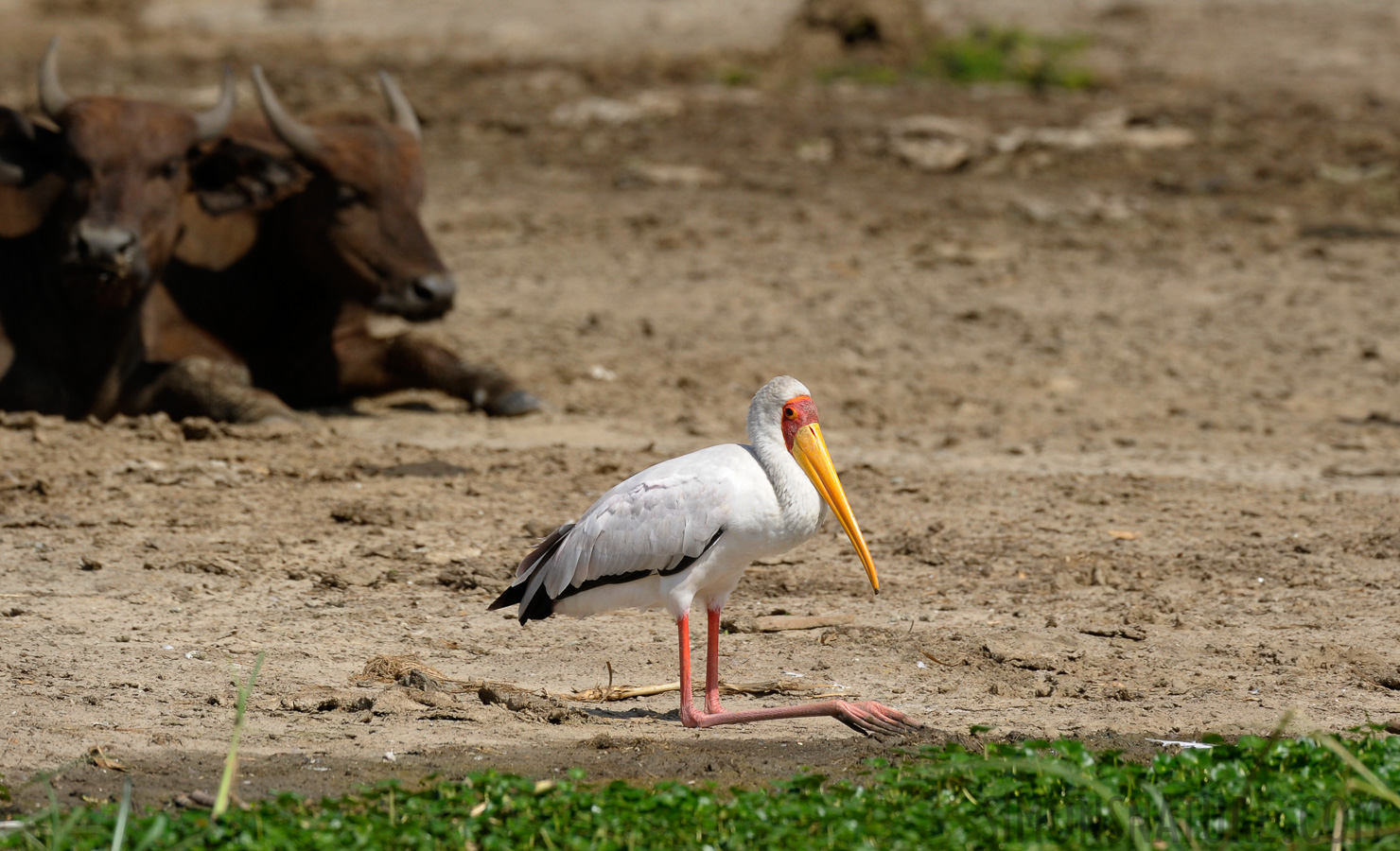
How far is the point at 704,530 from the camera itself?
491 centimetres

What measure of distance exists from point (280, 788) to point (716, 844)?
3.87 feet

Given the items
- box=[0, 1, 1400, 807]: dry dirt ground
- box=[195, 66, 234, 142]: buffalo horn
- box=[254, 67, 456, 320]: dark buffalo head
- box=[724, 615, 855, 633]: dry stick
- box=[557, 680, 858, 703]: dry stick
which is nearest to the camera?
box=[0, 1, 1400, 807]: dry dirt ground

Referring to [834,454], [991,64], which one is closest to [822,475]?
[834,454]

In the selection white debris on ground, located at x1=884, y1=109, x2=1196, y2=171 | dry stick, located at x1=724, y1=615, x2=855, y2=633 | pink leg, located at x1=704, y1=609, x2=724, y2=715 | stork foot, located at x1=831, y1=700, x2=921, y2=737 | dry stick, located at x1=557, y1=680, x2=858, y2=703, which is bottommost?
white debris on ground, located at x1=884, y1=109, x2=1196, y2=171

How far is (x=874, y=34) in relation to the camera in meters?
18.1

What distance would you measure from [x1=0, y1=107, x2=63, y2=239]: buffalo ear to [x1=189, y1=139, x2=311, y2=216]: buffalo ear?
2.44ft

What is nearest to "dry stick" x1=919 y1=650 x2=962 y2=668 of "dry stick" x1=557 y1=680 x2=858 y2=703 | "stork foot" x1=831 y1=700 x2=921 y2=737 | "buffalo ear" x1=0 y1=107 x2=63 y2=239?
"dry stick" x1=557 y1=680 x2=858 y2=703

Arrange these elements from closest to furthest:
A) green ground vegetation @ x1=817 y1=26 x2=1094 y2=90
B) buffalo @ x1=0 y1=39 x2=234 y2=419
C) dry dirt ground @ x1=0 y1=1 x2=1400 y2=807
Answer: dry dirt ground @ x1=0 y1=1 x2=1400 y2=807
buffalo @ x1=0 y1=39 x2=234 y2=419
green ground vegetation @ x1=817 y1=26 x2=1094 y2=90

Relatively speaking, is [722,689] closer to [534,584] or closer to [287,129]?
[534,584]

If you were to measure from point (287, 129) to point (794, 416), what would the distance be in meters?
4.93

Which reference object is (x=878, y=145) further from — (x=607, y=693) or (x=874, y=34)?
(x=607, y=693)

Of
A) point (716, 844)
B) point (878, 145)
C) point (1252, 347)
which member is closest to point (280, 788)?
point (716, 844)

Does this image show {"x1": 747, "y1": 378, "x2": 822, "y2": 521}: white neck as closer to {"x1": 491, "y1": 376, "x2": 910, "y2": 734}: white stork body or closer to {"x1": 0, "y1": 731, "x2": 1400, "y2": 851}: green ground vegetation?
{"x1": 491, "y1": 376, "x2": 910, "y2": 734}: white stork body

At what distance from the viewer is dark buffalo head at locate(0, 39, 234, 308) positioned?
7.96 m
